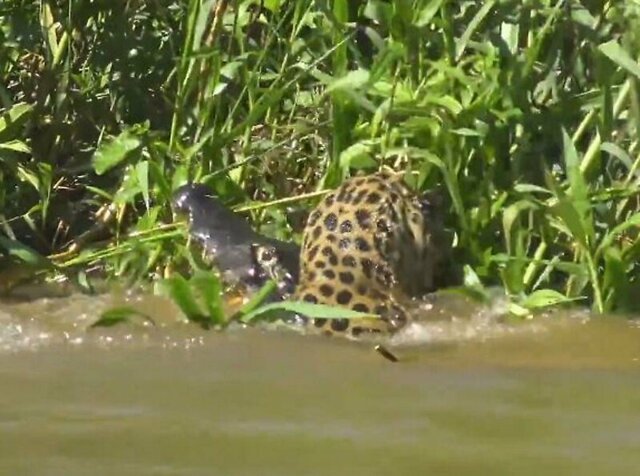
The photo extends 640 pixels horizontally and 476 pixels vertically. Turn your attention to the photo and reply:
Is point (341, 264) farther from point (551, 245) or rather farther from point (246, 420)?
point (246, 420)

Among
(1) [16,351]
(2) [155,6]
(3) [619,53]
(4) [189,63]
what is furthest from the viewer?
(2) [155,6]

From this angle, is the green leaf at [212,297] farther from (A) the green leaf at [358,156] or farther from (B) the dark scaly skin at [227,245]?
(A) the green leaf at [358,156]

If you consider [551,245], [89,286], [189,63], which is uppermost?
[189,63]

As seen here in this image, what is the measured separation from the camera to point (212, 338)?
12.0ft

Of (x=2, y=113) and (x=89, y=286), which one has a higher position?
(x=2, y=113)

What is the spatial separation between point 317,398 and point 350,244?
4.37 ft

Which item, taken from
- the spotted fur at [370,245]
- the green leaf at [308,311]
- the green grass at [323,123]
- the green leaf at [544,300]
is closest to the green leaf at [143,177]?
the green grass at [323,123]

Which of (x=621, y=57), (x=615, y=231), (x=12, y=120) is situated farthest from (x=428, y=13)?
(x=12, y=120)

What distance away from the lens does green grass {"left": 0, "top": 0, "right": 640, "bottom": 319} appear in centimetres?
427

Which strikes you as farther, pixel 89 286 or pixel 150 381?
pixel 89 286

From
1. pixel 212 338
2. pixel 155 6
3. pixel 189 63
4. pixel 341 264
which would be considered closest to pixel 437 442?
pixel 212 338

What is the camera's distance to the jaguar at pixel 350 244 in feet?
13.9

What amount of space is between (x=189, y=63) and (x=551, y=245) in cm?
119

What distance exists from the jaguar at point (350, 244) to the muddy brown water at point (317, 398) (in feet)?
0.74
